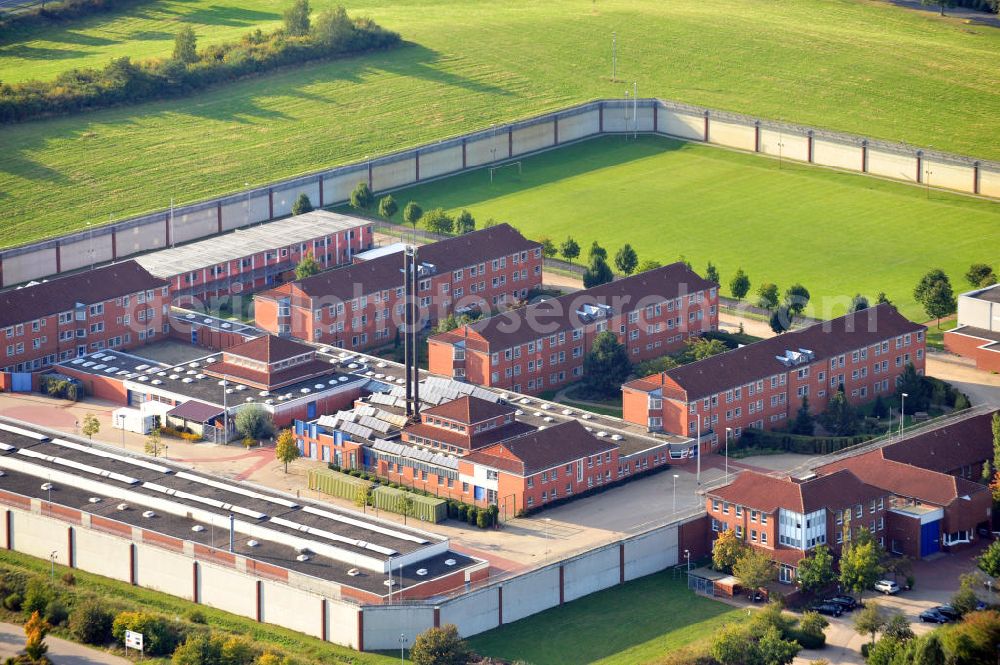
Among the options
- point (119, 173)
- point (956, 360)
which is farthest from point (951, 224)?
point (119, 173)

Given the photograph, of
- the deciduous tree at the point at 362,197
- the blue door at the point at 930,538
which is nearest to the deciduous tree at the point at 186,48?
the deciduous tree at the point at 362,197

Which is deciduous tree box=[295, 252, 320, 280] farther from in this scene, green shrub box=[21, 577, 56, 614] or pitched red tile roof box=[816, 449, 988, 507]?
green shrub box=[21, 577, 56, 614]

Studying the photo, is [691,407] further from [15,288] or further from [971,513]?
[15,288]

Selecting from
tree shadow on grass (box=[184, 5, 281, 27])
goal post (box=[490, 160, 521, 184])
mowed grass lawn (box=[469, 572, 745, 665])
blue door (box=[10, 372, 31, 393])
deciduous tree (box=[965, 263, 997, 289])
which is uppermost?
tree shadow on grass (box=[184, 5, 281, 27])

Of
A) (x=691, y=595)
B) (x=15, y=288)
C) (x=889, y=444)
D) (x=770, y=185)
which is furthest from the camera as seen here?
(x=770, y=185)

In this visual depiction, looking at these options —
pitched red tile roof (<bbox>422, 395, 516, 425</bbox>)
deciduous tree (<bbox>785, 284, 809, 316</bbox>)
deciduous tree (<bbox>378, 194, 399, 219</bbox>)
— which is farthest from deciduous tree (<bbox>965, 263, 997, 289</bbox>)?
deciduous tree (<bbox>378, 194, 399, 219</bbox>)

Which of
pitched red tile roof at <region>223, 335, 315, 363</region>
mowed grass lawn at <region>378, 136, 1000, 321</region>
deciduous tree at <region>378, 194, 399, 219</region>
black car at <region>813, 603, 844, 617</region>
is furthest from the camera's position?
deciduous tree at <region>378, 194, 399, 219</region>

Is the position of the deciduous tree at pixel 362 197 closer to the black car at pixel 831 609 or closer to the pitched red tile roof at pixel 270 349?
the pitched red tile roof at pixel 270 349
